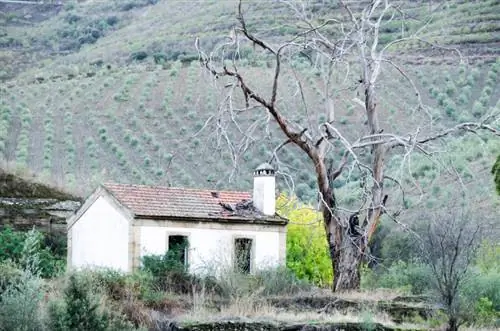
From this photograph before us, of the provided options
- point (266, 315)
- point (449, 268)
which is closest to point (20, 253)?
point (266, 315)

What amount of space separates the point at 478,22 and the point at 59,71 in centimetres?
3197

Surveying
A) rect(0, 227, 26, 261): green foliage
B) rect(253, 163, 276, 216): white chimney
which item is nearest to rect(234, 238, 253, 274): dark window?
rect(253, 163, 276, 216): white chimney

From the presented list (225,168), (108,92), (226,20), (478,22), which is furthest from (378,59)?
(226,20)

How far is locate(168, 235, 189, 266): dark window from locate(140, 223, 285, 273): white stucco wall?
0.51ft

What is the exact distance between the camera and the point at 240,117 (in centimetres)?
7188

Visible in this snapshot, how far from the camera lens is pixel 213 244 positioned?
38.6m

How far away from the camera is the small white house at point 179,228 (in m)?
37.4

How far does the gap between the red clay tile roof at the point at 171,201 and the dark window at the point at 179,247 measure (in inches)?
33.1

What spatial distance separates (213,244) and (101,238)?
11.6ft

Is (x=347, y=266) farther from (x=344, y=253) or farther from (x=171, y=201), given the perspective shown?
(x=171, y=201)

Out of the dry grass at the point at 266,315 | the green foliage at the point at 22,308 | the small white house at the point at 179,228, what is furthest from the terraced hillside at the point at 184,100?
the green foliage at the point at 22,308

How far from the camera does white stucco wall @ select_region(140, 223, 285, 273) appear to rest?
123ft

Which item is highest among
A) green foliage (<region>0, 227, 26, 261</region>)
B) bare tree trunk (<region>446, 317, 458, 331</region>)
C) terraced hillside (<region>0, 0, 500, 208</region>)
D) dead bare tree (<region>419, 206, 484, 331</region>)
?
terraced hillside (<region>0, 0, 500, 208</region>)

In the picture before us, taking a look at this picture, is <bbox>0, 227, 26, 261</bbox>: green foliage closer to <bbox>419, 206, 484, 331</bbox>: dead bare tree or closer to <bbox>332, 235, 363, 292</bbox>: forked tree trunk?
<bbox>332, 235, 363, 292</bbox>: forked tree trunk
